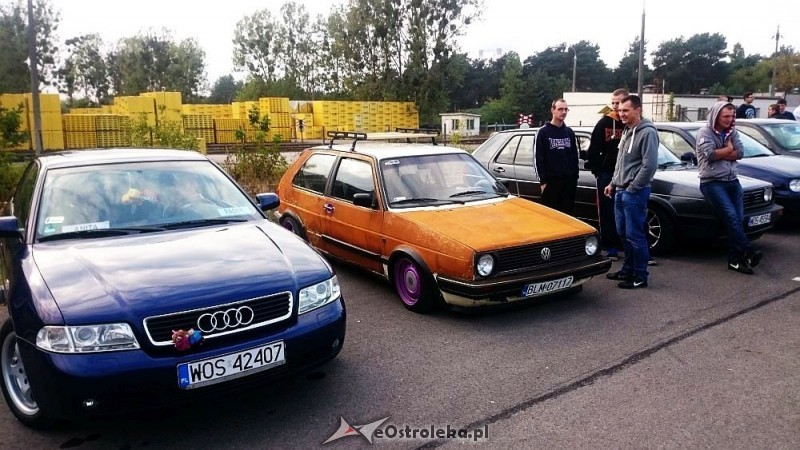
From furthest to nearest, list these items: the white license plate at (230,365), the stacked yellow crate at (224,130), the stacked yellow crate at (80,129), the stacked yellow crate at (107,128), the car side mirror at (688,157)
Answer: the stacked yellow crate at (224,130), the stacked yellow crate at (107,128), the stacked yellow crate at (80,129), the car side mirror at (688,157), the white license plate at (230,365)

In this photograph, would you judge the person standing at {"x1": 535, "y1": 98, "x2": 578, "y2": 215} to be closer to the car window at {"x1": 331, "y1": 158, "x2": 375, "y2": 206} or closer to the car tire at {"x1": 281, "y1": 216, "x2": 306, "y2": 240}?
the car window at {"x1": 331, "y1": 158, "x2": 375, "y2": 206}

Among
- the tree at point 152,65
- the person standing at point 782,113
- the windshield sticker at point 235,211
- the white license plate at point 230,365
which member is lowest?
the white license plate at point 230,365

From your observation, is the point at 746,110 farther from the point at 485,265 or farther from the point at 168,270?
the point at 168,270

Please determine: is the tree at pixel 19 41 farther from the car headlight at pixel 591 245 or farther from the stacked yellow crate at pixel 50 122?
the car headlight at pixel 591 245

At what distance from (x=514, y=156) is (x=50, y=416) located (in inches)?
275

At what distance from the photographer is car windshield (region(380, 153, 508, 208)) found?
5.96 meters

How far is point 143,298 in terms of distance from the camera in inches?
123

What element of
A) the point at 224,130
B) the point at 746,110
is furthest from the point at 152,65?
the point at 746,110

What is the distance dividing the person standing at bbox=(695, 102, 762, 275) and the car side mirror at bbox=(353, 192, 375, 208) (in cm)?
370

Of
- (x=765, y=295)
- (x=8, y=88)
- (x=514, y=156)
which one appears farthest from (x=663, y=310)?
(x=8, y=88)

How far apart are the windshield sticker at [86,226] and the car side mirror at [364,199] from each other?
8.07 feet

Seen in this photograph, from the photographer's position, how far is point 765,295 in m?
5.80

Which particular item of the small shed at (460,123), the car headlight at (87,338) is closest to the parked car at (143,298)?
the car headlight at (87,338)

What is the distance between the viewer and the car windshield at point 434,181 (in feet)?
19.5
